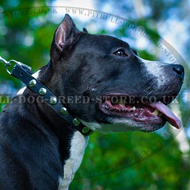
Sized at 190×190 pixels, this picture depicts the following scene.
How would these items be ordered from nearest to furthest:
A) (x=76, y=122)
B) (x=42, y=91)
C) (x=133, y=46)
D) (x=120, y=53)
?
1. (x=42, y=91)
2. (x=76, y=122)
3. (x=120, y=53)
4. (x=133, y=46)

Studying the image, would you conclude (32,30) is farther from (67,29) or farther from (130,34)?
(67,29)

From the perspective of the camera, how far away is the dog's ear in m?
3.06

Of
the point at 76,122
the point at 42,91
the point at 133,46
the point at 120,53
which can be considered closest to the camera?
the point at 42,91

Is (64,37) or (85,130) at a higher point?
(64,37)

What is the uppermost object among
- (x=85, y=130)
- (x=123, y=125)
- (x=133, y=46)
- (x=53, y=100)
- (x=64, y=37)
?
(x=64, y=37)

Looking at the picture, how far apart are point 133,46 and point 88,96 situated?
9.00ft

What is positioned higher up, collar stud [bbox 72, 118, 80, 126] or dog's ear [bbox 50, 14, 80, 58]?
dog's ear [bbox 50, 14, 80, 58]

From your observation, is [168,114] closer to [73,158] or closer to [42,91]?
[73,158]

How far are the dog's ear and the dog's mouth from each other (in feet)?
2.02

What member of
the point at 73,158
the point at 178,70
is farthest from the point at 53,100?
the point at 178,70

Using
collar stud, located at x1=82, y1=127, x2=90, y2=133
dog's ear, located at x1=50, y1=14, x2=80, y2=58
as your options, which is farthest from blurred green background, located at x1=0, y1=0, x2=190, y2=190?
collar stud, located at x1=82, y1=127, x2=90, y2=133

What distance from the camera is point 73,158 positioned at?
287cm

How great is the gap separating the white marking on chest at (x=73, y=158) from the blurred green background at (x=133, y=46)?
122cm

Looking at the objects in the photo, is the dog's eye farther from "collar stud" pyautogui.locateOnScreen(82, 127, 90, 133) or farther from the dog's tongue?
"collar stud" pyautogui.locateOnScreen(82, 127, 90, 133)
